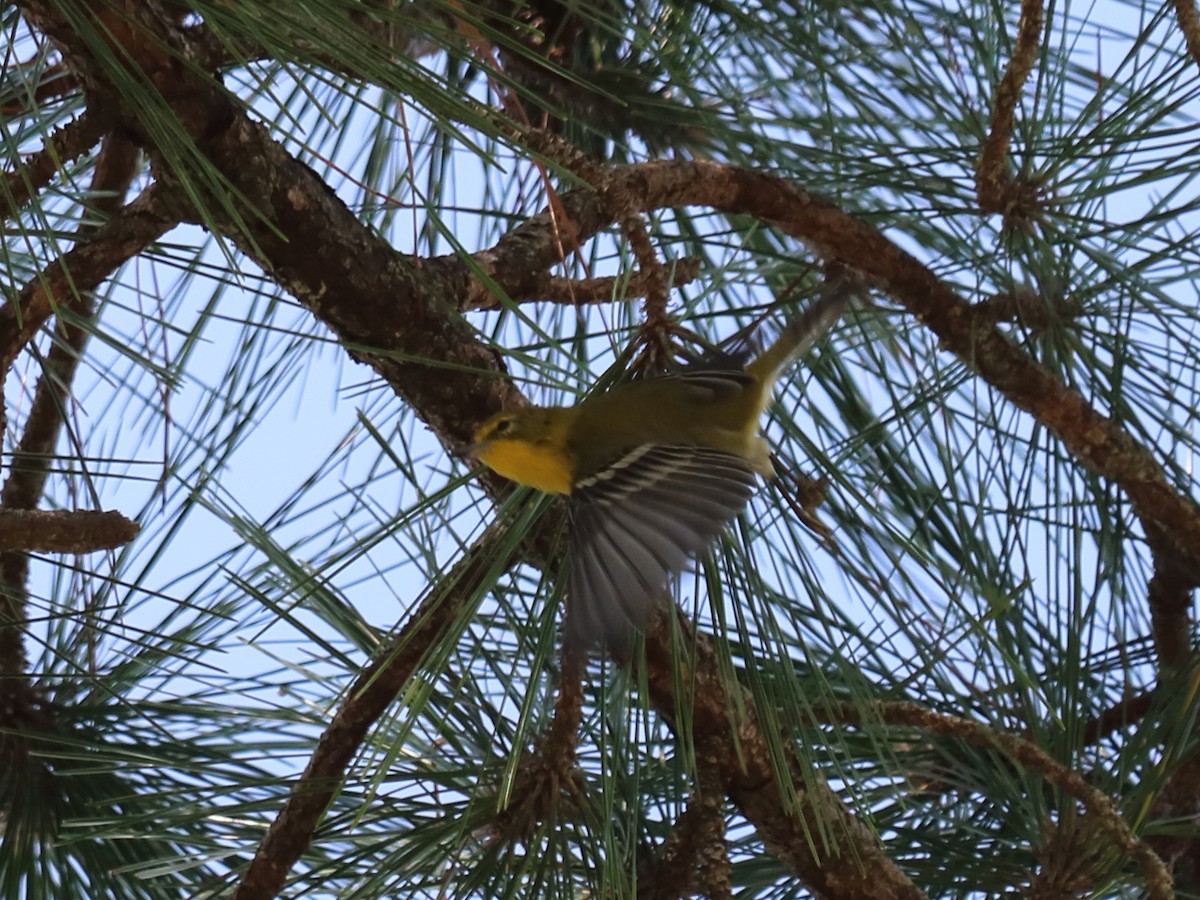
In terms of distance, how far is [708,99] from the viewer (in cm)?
114

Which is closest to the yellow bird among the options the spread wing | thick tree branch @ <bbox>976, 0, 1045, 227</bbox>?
the spread wing

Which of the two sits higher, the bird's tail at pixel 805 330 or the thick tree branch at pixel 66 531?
the bird's tail at pixel 805 330

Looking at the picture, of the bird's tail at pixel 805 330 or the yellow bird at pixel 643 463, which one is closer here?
the yellow bird at pixel 643 463

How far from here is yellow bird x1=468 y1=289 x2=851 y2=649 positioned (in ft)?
2.14

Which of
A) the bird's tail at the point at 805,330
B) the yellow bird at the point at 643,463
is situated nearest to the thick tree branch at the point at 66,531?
the yellow bird at the point at 643,463

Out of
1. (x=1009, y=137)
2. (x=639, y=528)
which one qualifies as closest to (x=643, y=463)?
(x=639, y=528)

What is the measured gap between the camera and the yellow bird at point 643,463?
0.65m

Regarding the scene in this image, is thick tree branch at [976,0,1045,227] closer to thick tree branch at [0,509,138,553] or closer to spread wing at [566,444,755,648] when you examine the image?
spread wing at [566,444,755,648]

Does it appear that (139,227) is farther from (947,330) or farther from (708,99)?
(708,99)

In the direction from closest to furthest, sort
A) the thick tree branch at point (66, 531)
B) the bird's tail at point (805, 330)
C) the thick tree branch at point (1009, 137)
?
the thick tree branch at point (66, 531)
the thick tree branch at point (1009, 137)
the bird's tail at point (805, 330)

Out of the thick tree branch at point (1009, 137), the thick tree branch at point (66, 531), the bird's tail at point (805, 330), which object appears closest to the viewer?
the thick tree branch at point (66, 531)

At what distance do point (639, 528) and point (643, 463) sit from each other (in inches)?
4.7

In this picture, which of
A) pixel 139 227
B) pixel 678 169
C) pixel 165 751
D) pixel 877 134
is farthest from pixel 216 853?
pixel 877 134

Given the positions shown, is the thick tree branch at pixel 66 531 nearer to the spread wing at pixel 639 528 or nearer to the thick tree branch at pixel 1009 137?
the spread wing at pixel 639 528
